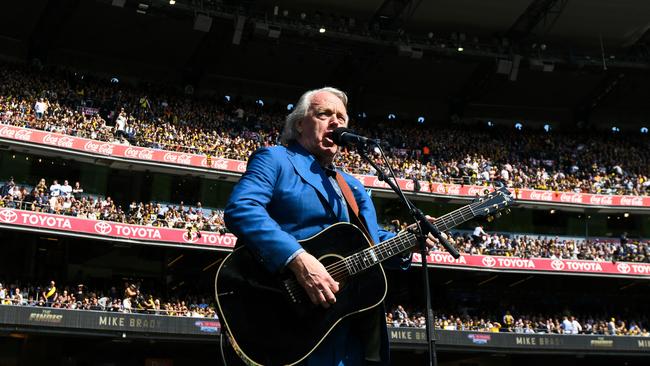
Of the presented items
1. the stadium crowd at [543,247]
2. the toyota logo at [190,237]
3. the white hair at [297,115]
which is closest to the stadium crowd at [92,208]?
the toyota logo at [190,237]

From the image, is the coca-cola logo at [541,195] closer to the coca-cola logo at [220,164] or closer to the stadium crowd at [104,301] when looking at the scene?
the coca-cola logo at [220,164]

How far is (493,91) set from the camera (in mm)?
43969

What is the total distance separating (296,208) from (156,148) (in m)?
27.0

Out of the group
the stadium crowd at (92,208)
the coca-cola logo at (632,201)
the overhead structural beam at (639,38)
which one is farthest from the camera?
the overhead structural beam at (639,38)

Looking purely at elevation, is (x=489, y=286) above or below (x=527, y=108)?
below

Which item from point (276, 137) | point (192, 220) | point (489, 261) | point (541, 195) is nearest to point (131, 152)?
point (192, 220)

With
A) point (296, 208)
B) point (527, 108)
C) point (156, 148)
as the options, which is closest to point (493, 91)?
point (527, 108)

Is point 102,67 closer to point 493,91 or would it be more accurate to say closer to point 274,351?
point 493,91

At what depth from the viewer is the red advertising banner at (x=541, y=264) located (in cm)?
3125

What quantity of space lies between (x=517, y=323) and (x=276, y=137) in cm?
1391

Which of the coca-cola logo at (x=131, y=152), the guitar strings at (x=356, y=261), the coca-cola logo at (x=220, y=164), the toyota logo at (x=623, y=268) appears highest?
the coca-cola logo at (x=220, y=164)

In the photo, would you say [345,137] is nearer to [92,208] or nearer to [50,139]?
[92,208]

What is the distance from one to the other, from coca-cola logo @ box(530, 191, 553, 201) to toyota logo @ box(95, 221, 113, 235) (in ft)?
65.3

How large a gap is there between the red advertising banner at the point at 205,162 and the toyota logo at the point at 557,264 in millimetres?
4005
